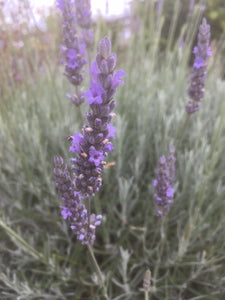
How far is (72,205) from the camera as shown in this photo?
89cm

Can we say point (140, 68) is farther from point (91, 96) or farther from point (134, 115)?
point (91, 96)

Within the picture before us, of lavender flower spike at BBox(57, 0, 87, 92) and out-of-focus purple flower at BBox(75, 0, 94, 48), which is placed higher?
out-of-focus purple flower at BBox(75, 0, 94, 48)

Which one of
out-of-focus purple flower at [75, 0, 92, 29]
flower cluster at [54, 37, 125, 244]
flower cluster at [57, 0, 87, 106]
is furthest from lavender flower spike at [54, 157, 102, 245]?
out-of-focus purple flower at [75, 0, 92, 29]

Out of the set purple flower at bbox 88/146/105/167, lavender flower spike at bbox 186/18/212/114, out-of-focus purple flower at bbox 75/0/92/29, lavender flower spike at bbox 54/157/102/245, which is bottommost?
lavender flower spike at bbox 54/157/102/245

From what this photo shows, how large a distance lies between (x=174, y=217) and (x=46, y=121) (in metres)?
1.19

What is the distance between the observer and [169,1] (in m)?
6.64

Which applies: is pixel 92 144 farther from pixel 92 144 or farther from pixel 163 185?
pixel 163 185

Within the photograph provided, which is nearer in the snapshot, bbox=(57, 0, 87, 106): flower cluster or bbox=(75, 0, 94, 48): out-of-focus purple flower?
bbox=(57, 0, 87, 106): flower cluster

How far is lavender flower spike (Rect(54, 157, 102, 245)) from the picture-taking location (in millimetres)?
824

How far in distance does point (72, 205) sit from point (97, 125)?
31 cm

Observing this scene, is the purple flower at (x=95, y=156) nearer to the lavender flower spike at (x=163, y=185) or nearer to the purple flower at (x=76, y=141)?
the purple flower at (x=76, y=141)

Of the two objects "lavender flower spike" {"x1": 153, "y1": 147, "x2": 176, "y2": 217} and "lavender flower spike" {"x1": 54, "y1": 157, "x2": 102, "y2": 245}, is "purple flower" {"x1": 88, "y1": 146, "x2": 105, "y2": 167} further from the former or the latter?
"lavender flower spike" {"x1": 153, "y1": 147, "x2": 176, "y2": 217}

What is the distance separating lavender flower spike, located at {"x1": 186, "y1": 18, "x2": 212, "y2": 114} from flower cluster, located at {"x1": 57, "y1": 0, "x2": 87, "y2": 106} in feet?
1.95

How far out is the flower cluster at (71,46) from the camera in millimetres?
1361
